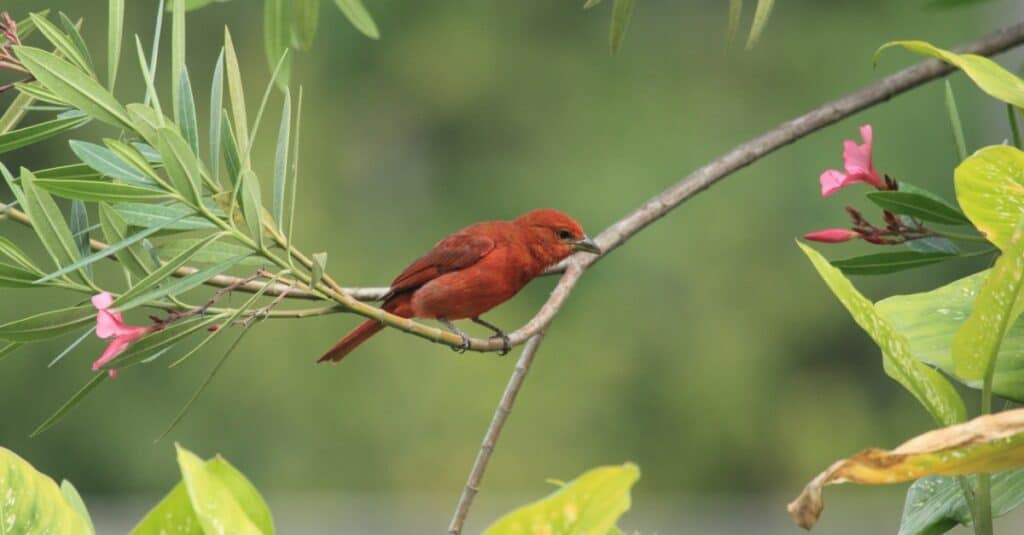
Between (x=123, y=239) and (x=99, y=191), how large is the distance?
0.05m

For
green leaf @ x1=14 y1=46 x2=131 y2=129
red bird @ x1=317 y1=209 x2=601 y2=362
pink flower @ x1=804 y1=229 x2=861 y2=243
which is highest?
green leaf @ x1=14 y1=46 x2=131 y2=129

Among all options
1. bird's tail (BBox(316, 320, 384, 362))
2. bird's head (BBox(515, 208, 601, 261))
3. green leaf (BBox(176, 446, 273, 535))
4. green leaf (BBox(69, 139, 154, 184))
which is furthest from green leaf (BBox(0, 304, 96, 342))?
bird's head (BBox(515, 208, 601, 261))

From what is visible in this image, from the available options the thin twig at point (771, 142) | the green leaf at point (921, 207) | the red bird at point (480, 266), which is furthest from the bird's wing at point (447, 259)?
the green leaf at point (921, 207)

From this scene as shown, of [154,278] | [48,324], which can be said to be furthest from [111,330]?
[154,278]

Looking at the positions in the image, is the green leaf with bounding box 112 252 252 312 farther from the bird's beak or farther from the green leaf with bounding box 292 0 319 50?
the bird's beak

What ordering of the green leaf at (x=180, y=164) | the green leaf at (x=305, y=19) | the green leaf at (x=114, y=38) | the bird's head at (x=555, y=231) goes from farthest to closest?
the bird's head at (x=555, y=231)
the green leaf at (x=305, y=19)
the green leaf at (x=114, y=38)
the green leaf at (x=180, y=164)

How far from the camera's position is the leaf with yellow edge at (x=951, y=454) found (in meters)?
0.67

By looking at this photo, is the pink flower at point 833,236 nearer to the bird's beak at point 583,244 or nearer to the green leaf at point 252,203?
the green leaf at point 252,203

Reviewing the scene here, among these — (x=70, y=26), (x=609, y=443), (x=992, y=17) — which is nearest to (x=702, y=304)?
(x=609, y=443)

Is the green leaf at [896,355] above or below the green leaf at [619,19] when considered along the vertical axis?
below

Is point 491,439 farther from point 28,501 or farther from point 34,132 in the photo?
point 28,501

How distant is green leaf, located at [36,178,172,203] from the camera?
91 cm

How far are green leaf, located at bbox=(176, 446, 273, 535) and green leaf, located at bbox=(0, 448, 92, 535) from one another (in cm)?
8

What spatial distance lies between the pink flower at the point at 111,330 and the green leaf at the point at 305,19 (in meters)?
0.65
